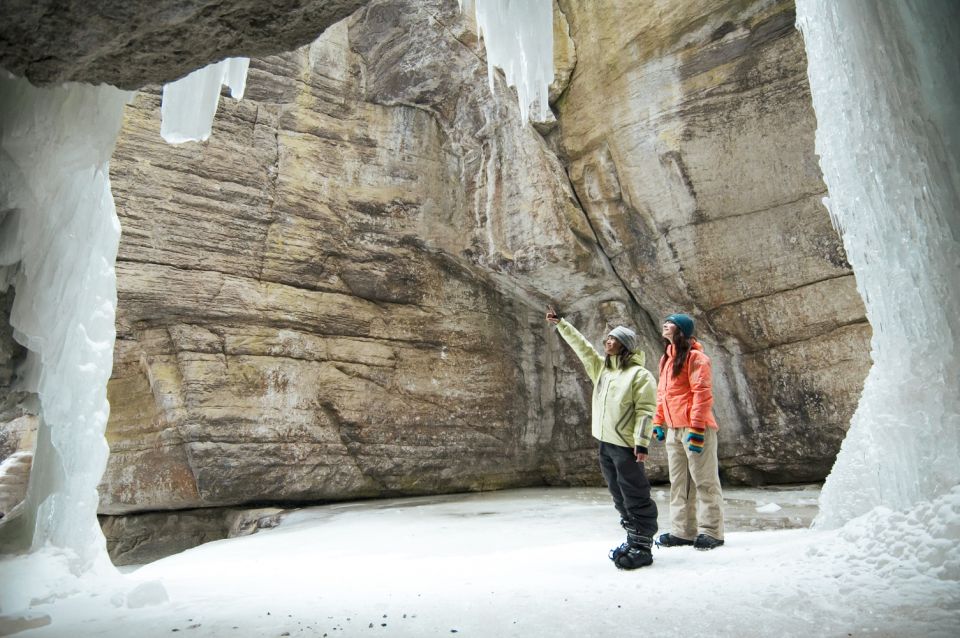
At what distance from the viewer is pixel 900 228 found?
3402 mm

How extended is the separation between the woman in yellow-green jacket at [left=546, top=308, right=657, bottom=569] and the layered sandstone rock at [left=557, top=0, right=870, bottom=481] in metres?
4.29

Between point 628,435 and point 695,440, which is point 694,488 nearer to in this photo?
point 695,440

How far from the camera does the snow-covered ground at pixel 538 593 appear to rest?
8.38 ft

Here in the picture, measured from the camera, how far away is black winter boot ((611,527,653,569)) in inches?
140

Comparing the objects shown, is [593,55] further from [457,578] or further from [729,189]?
[457,578]

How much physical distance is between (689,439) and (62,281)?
3913 millimetres

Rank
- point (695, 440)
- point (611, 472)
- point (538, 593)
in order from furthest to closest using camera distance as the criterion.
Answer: point (695, 440) < point (611, 472) < point (538, 593)

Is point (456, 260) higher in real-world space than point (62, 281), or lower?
higher

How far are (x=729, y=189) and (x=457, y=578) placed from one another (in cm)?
571

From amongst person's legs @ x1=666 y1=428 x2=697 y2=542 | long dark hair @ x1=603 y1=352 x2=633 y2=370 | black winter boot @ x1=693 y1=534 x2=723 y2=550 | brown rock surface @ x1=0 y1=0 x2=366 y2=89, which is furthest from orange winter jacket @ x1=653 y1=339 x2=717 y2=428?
brown rock surface @ x1=0 y1=0 x2=366 y2=89

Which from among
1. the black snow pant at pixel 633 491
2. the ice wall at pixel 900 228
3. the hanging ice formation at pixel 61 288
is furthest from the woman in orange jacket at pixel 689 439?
the hanging ice formation at pixel 61 288

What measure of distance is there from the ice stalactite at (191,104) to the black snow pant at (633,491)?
13.2 feet

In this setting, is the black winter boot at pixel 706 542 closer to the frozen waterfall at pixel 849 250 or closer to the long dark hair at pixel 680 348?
Result: the frozen waterfall at pixel 849 250

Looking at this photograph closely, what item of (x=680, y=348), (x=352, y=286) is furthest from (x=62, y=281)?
(x=352, y=286)
